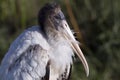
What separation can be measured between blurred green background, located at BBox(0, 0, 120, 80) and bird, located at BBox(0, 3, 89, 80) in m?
2.71

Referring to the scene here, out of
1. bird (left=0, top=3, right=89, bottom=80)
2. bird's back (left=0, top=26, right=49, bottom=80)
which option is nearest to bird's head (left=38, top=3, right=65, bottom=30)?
bird (left=0, top=3, right=89, bottom=80)

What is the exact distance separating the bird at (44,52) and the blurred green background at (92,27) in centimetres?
271

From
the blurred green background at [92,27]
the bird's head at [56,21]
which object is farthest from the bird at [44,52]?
the blurred green background at [92,27]

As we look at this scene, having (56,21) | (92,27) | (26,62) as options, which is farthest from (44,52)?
(92,27)

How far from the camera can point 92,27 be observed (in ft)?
28.2

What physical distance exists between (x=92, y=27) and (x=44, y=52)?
3820 mm

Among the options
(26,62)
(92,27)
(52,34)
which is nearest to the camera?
(26,62)

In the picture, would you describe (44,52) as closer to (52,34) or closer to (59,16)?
(52,34)

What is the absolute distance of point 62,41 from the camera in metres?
4.97

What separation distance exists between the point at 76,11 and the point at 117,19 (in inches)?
25.2

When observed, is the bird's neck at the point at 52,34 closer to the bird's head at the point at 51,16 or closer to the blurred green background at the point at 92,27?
the bird's head at the point at 51,16

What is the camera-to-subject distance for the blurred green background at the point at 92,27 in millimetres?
8023

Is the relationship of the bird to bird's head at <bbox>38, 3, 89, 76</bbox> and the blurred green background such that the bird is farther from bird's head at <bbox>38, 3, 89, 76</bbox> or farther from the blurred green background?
the blurred green background

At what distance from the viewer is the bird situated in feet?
15.7
